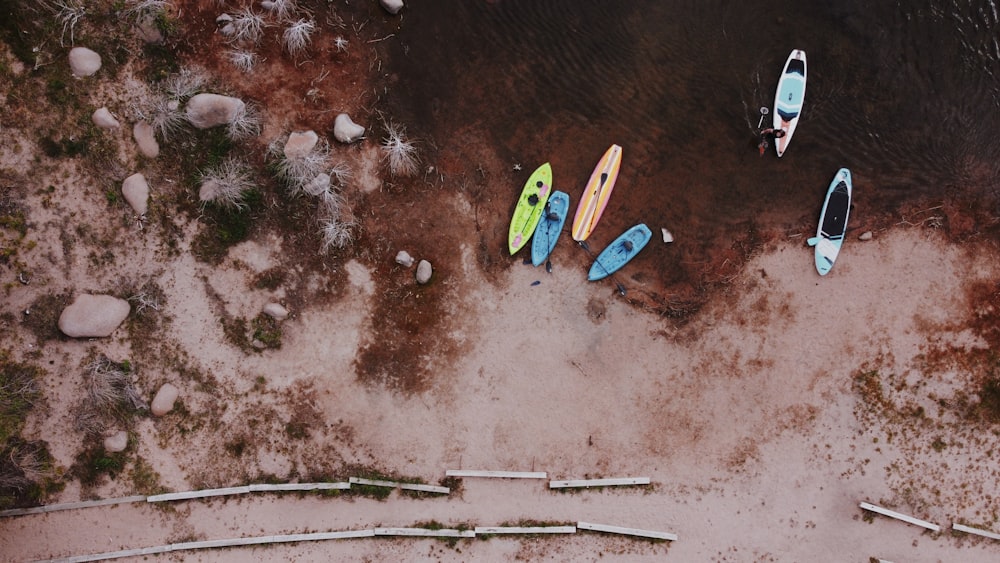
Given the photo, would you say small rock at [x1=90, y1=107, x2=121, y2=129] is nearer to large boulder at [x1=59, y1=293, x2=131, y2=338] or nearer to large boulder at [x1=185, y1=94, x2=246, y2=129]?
large boulder at [x1=185, y1=94, x2=246, y2=129]

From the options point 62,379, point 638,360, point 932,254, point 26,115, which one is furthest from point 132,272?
point 932,254

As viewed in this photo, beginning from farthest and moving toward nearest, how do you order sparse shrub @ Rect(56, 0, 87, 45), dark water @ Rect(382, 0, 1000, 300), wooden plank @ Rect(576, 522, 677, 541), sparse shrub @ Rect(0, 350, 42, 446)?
dark water @ Rect(382, 0, 1000, 300)
wooden plank @ Rect(576, 522, 677, 541)
sparse shrub @ Rect(56, 0, 87, 45)
sparse shrub @ Rect(0, 350, 42, 446)

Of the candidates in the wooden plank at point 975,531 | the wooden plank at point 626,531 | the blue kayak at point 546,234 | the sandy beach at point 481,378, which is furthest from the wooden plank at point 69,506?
the wooden plank at point 975,531

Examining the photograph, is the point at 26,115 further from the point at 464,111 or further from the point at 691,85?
the point at 691,85

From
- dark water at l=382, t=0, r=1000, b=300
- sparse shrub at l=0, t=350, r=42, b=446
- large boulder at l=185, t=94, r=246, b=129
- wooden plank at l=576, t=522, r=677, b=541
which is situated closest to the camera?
sparse shrub at l=0, t=350, r=42, b=446

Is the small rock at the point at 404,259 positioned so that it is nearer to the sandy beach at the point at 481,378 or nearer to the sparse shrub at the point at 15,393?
the sandy beach at the point at 481,378

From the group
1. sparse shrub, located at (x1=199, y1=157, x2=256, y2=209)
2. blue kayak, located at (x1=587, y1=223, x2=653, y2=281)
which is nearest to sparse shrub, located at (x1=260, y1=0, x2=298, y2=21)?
sparse shrub, located at (x1=199, y1=157, x2=256, y2=209)
